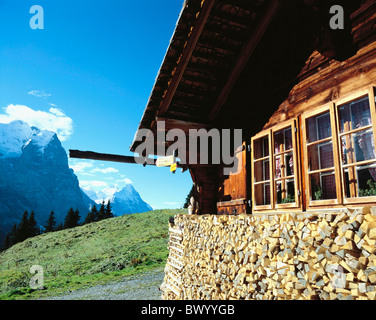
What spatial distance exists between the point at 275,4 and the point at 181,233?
620 centimetres

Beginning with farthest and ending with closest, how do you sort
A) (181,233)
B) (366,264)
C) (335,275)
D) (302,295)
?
(181,233)
(302,295)
(335,275)
(366,264)

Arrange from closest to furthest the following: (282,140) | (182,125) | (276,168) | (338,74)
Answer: (338,74) → (282,140) → (276,168) → (182,125)

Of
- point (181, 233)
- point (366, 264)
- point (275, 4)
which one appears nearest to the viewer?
point (366, 264)

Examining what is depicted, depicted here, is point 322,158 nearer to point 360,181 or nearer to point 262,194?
point 360,181

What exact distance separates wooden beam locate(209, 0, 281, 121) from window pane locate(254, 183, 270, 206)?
2356mm

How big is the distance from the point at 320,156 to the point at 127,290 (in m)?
11.0

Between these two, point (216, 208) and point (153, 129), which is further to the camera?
point (216, 208)

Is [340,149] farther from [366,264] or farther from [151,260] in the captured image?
[151,260]

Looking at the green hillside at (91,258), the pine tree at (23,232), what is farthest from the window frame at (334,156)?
the pine tree at (23,232)

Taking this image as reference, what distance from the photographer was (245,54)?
6121 millimetres

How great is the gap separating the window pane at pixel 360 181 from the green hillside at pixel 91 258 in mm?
15755

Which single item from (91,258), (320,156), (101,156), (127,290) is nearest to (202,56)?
(320,156)

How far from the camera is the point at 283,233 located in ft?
11.8

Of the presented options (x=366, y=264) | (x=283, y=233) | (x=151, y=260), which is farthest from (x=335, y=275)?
(x=151, y=260)
